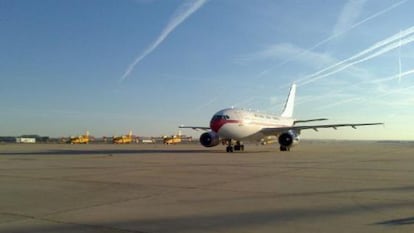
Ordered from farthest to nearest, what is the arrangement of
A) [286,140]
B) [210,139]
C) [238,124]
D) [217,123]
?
[210,139]
[286,140]
[238,124]
[217,123]

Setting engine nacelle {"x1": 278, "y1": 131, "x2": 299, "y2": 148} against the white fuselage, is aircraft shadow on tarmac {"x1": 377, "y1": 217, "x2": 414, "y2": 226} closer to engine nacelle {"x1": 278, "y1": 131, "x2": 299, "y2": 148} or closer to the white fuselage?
the white fuselage

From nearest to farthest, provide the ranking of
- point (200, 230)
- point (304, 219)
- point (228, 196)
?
point (200, 230)
point (304, 219)
point (228, 196)

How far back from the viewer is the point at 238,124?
36.0 metres

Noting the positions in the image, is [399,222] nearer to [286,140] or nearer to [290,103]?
[286,140]

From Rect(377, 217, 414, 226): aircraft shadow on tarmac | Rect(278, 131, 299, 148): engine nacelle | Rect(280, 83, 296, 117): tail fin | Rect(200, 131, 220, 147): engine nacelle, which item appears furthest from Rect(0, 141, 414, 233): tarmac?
Rect(280, 83, 296, 117): tail fin

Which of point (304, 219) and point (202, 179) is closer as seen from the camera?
point (304, 219)

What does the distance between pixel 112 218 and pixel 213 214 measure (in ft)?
5.78

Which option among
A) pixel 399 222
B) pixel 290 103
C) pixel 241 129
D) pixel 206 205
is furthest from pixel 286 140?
pixel 399 222

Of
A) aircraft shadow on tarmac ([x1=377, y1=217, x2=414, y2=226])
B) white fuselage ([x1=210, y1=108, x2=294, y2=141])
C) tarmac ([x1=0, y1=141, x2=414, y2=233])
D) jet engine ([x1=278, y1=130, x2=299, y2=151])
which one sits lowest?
aircraft shadow on tarmac ([x1=377, y1=217, x2=414, y2=226])

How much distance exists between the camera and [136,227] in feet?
21.1

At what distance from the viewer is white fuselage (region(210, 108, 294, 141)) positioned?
116 ft

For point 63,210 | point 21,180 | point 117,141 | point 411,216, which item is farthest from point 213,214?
point 117,141

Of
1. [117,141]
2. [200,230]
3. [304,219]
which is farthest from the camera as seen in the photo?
[117,141]

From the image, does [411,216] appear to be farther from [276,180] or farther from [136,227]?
[276,180]
